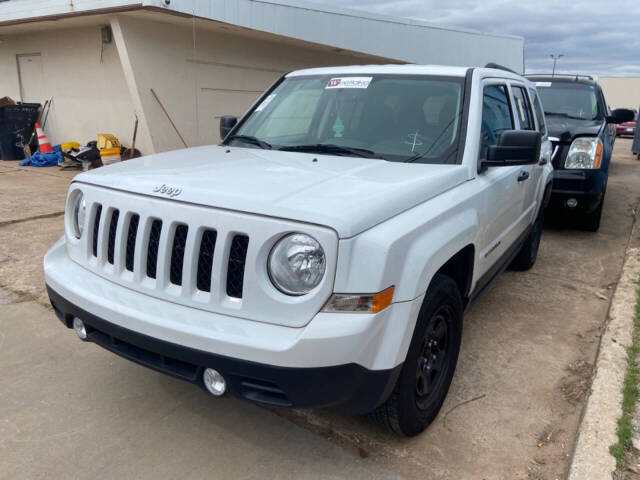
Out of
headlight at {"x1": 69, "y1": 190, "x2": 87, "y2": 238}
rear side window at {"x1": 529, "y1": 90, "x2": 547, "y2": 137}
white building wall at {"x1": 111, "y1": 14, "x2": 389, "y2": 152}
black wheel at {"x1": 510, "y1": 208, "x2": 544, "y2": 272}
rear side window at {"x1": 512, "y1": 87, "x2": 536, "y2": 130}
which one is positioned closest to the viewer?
headlight at {"x1": 69, "y1": 190, "x2": 87, "y2": 238}

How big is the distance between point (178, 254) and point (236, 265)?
0.31 m

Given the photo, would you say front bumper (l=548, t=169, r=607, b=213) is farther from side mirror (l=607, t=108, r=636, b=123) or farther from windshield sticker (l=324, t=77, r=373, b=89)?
windshield sticker (l=324, t=77, r=373, b=89)

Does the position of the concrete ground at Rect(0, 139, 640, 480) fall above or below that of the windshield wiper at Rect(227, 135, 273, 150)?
below

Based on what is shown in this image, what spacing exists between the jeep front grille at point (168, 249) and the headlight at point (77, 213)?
0.27 m

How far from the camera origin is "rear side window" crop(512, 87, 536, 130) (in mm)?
4258

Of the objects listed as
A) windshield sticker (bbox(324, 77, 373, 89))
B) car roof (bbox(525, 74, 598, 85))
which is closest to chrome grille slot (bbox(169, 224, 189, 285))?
windshield sticker (bbox(324, 77, 373, 89))

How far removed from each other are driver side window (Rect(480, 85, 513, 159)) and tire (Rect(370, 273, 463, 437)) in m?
1.05

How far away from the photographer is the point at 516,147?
299 centimetres

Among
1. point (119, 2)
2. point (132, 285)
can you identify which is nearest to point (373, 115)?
point (132, 285)

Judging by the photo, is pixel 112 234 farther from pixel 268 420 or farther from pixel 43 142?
pixel 43 142

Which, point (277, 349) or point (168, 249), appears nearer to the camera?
point (277, 349)

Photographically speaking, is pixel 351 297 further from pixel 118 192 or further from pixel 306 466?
pixel 118 192

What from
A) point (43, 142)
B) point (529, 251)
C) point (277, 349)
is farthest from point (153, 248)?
point (43, 142)

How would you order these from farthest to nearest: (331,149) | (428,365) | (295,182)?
(331,149), (428,365), (295,182)
